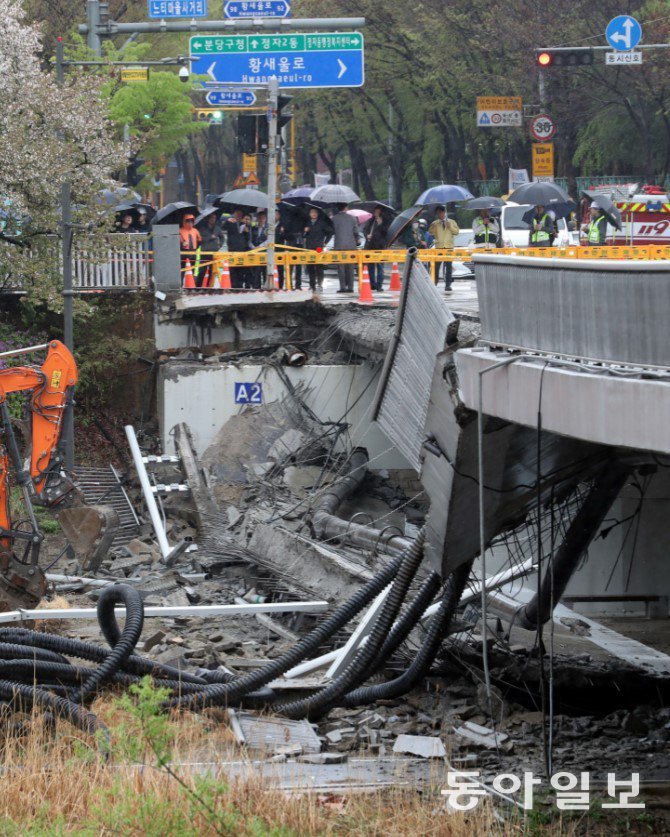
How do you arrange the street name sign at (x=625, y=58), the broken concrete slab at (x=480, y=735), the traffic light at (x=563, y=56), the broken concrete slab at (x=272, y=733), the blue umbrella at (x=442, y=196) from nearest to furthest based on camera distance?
the broken concrete slab at (x=272, y=733) → the broken concrete slab at (x=480, y=735) → the traffic light at (x=563, y=56) → the street name sign at (x=625, y=58) → the blue umbrella at (x=442, y=196)

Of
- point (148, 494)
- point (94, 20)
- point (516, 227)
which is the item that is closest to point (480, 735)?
point (148, 494)

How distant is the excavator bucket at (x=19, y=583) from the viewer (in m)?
16.1

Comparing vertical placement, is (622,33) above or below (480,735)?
above

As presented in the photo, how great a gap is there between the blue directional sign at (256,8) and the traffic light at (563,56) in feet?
20.4

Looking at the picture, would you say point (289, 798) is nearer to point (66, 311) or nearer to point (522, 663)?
point (522, 663)

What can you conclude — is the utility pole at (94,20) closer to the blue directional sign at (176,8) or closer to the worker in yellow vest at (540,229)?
the blue directional sign at (176,8)

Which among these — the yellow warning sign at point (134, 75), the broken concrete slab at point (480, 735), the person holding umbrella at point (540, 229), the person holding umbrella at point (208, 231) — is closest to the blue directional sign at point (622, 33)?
the person holding umbrella at point (540, 229)

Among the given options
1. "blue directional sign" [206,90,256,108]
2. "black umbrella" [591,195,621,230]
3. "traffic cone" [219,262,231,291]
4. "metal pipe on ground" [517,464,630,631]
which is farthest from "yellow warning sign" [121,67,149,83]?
"metal pipe on ground" [517,464,630,631]

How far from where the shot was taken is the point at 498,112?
45188 millimetres

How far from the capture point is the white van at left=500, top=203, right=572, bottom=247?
32969mm

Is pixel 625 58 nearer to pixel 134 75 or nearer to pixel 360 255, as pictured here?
pixel 360 255

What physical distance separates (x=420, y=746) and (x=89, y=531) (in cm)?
1066

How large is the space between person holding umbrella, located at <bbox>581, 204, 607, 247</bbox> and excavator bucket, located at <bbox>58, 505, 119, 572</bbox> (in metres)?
14.5

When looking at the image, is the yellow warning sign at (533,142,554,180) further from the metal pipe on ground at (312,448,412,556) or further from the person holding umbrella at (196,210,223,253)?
the metal pipe on ground at (312,448,412,556)
